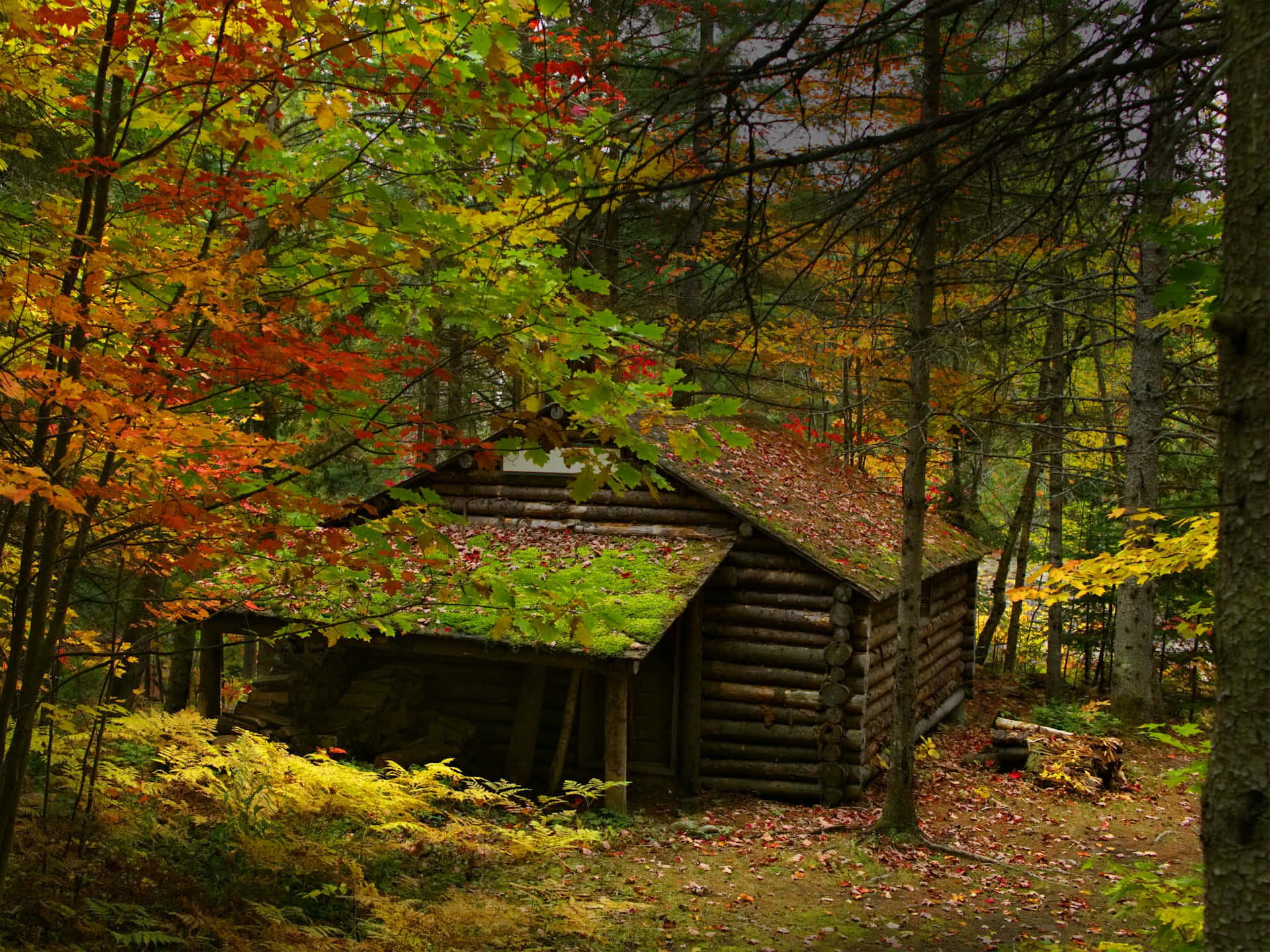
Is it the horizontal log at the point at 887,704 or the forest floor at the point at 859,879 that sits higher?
the horizontal log at the point at 887,704

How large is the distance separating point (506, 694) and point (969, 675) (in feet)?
35.6

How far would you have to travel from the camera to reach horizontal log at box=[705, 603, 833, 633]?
1243 centimetres

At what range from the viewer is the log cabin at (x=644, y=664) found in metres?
11.9

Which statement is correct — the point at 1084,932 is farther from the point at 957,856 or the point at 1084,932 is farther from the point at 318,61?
the point at 318,61

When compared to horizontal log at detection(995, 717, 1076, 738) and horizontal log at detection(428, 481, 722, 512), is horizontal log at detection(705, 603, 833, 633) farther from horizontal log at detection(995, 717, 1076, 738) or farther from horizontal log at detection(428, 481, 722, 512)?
horizontal log at detection(995, 717, 1076, 738)

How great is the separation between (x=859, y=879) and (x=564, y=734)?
4.58 metres

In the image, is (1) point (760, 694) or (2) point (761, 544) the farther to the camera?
(2) point (761, 544)

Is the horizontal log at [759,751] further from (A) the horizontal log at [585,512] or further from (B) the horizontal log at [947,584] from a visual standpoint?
(B) the horizontal log at [947,584]

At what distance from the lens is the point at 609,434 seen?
4.27 meters

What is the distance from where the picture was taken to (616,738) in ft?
36.0

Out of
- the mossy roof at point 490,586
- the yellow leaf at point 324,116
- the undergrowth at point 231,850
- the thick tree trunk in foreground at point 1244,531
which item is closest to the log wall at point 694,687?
the mossy roof at point 490,586

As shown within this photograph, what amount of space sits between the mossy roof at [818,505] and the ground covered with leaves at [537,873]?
3.35 m

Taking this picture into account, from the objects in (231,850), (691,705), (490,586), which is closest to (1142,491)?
(691,705)

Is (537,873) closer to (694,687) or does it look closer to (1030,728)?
(694,687)
